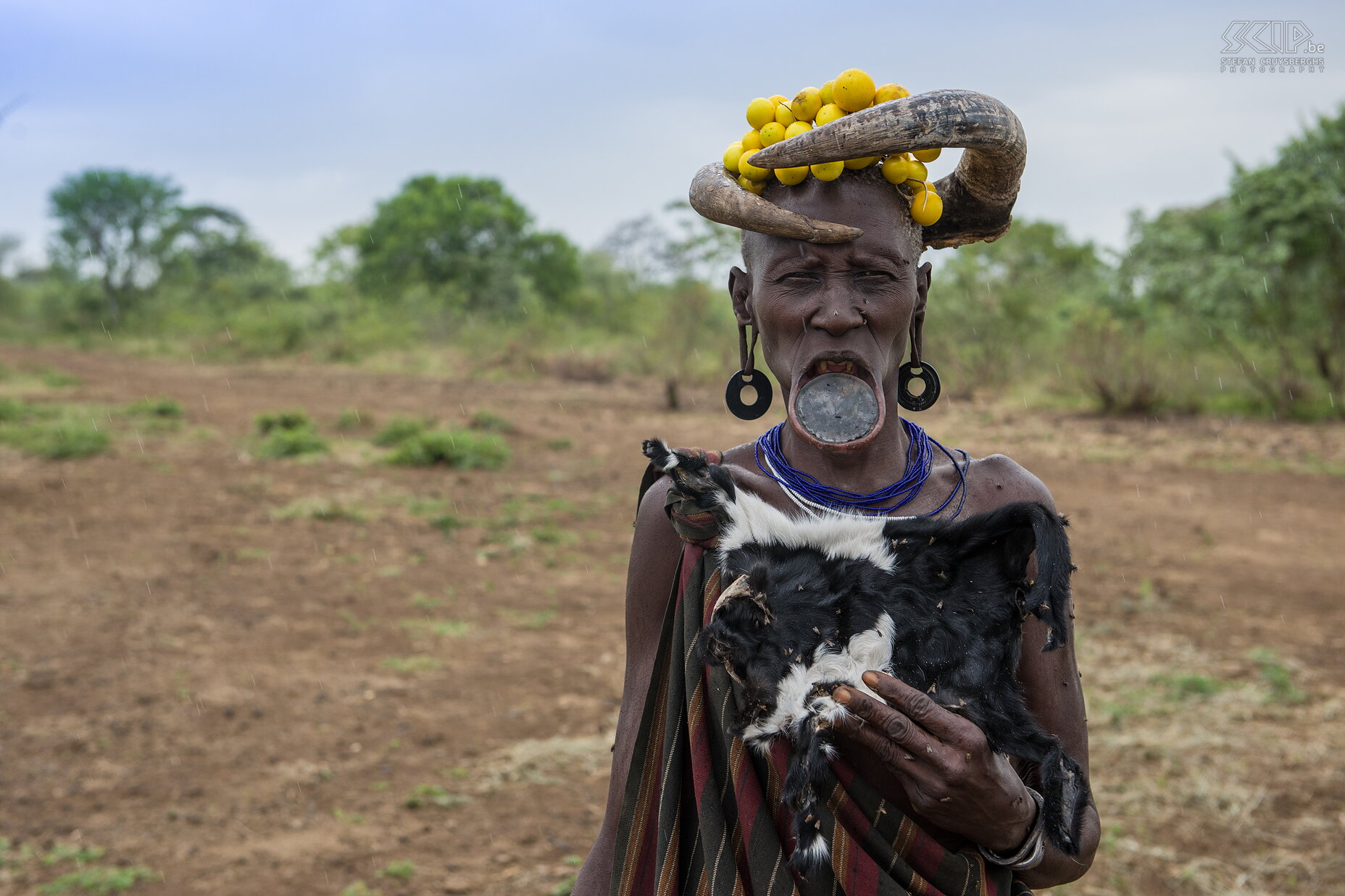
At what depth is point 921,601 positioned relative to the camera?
1306 millimetres

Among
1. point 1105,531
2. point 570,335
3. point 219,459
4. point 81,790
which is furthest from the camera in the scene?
point 570,335

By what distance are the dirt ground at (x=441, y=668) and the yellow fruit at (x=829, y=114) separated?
307cm

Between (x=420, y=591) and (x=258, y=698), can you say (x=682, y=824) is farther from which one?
(x=420, y=591)

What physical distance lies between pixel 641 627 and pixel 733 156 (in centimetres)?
73

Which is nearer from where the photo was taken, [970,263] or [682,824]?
[682,824]

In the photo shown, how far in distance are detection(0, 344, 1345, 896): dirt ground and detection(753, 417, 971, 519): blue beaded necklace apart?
8.69 feet

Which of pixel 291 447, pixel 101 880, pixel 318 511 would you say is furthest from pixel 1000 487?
pixel 291 447

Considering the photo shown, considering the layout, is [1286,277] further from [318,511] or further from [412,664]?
[412,664]

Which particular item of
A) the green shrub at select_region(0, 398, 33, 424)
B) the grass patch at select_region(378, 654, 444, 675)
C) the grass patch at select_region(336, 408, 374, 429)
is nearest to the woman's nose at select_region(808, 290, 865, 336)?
the grass patch at select_region(378, 654, 444, 675)

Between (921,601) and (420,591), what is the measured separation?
5.82 m

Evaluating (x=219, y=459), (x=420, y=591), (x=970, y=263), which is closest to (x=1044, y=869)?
(x=420, y=591)

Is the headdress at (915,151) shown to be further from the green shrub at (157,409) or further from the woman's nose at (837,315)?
the green shrub at (157,409)

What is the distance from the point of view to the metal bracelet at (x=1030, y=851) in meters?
1.29

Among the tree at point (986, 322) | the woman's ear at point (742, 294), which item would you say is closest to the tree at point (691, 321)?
the tree at point (986, 322)
